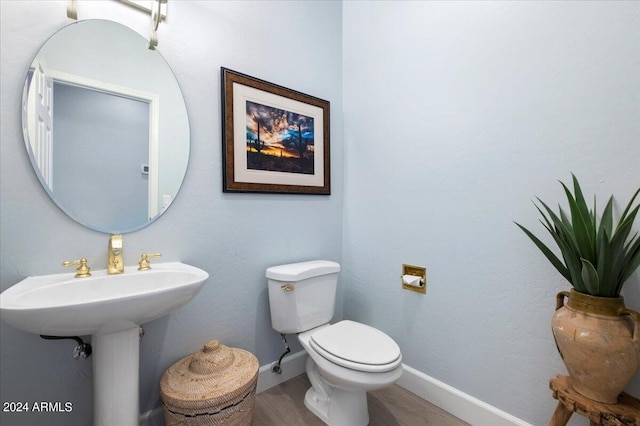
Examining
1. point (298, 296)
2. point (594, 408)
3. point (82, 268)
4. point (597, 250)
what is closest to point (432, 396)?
point (594, 408)

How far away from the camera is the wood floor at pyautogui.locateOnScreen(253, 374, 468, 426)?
140 centimetres

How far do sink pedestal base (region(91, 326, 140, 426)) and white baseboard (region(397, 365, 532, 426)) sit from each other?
1.38 m

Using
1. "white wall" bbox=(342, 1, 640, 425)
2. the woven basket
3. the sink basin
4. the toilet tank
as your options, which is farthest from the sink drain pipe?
"white wall" bbox=(342, 1, 640, 425)

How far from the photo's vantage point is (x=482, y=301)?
1.38 m

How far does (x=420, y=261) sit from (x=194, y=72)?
5.05ft

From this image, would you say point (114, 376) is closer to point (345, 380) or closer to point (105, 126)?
point (345, 380)

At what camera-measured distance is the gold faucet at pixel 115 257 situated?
1136mm

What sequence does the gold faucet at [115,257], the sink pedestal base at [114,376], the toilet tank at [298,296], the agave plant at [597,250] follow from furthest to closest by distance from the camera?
1. the toilet tank at [298,296]
2. the gold faucet at [115,257]
3. the sink pedestal base at [114,376]
4. the agave plant at [597,250]

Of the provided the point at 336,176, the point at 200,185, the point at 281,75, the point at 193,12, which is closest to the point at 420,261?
the point at 336,176

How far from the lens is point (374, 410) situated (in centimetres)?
149

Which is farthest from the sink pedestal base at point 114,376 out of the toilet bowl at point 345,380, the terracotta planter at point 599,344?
the terracotta planter at point 599,344

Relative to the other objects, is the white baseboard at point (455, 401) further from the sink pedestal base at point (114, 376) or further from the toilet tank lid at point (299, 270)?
the sink pedestal base at point (114, 376)

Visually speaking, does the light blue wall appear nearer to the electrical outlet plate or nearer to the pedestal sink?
the electrical outlet plate

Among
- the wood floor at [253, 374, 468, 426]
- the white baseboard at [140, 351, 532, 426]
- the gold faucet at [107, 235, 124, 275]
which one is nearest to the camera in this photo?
the gold faucet at [107, 235, 124, 275]
